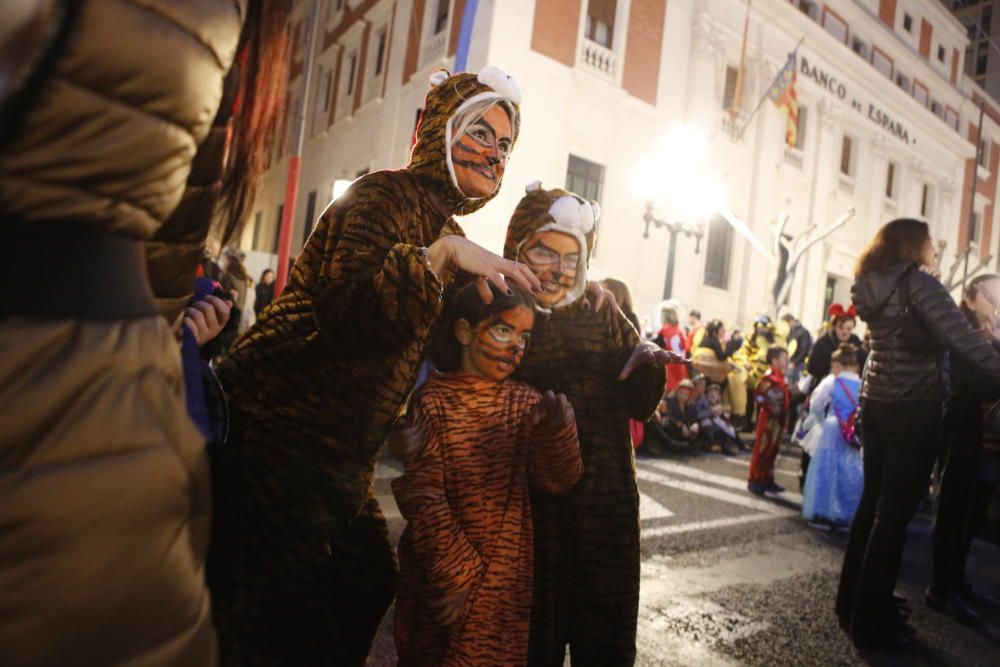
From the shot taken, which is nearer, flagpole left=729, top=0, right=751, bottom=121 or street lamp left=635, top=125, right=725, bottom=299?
street lamp left=635, top=125, right=725, bottom=299

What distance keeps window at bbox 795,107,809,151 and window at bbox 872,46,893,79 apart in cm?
495

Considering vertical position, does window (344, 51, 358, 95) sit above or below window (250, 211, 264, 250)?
above

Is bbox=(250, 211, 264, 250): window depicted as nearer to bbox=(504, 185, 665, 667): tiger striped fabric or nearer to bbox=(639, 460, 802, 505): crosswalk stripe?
bbox=(639, 460, 802, 505): crosswalk stripe

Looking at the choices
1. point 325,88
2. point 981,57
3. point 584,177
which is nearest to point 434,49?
point 584,177

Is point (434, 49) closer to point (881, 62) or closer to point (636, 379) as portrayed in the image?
point (636, 379)

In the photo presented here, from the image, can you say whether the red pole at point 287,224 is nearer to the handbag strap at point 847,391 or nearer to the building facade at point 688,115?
the building facade at point 688,115

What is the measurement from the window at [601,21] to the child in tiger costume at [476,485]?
14.6 metres

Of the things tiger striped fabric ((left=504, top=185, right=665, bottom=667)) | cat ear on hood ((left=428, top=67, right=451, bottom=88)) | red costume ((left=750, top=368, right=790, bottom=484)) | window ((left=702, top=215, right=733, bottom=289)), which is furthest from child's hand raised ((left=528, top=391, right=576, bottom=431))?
window ((left=702, top=215, right=733, bottom=289))

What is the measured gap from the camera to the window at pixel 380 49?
698 inches

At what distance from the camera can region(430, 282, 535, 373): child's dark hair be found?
1986 millimetres

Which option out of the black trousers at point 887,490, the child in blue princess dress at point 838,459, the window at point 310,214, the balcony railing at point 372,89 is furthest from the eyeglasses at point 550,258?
the window at point 310,214

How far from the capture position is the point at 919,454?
10.1 ft

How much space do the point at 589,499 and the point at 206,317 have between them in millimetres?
1237

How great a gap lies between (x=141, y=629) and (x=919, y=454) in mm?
3385
